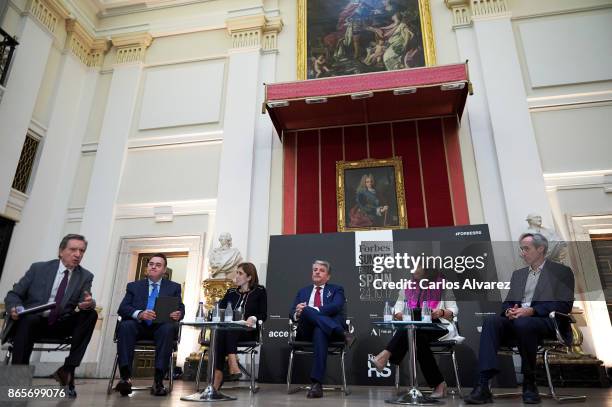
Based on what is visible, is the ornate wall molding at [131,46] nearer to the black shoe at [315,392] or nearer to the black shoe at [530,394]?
the black shoe at [315,392]

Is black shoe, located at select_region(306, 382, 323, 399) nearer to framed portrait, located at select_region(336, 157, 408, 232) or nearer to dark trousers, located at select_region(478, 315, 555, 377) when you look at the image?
dark trousers, located at select_region(478, 315, 555, 377)

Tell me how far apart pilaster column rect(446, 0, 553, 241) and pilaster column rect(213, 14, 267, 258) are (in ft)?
10.8

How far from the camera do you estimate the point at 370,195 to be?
6320mm

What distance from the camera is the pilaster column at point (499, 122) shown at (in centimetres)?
586

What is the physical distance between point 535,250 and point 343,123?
404 centimetres

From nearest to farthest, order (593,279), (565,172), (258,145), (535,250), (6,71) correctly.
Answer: (535,250)
(593,279)
(565,172)
(6,71)
(258,145)

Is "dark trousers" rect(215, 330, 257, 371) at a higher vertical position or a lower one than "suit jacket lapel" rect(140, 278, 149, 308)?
lower

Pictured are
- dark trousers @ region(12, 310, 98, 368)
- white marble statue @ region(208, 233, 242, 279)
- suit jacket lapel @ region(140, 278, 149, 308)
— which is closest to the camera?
dark trousers @ region(12, 310, 98, 368)

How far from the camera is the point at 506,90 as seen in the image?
6535 mm

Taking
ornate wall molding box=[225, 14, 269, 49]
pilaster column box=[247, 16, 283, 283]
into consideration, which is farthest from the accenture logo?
ornate wall molding box=[225, 14, 269, 49]

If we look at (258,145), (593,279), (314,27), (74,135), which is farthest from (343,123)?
(74,135)

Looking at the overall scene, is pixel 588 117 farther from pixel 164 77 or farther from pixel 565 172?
pixel 164 77

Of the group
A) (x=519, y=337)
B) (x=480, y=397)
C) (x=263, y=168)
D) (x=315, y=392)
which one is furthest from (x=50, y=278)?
(x=263, y=168)

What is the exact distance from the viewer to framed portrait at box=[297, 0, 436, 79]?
7.15 metres
